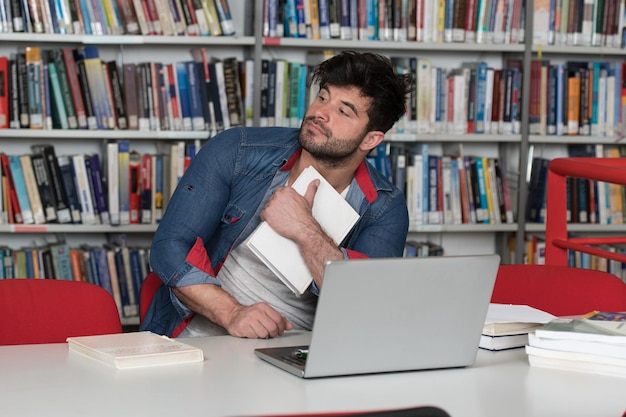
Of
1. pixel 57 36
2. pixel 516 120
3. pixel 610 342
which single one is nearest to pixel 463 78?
pixel 516 120

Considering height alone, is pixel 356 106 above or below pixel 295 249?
above

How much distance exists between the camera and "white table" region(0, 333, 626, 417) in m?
1.30

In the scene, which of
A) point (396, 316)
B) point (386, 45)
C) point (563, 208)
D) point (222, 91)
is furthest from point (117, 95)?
point (396, 316)

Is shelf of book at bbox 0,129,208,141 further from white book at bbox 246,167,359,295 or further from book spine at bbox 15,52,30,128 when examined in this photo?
white book at bbox 246,167,359,295

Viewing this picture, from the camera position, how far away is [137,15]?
350 centimetres

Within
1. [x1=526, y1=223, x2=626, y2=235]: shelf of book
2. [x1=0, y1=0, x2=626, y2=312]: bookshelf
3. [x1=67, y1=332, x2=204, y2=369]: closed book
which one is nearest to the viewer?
[x1=67, y1=332, x2=204, y2=369]: closed book

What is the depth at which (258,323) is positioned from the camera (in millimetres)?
1797

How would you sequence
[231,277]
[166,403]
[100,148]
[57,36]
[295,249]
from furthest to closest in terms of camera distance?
1. [100,148]
2. [57,36]
3. [231,277]
4. [295,249]
5. [166,403]

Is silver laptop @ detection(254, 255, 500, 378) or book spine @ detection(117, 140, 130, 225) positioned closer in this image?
silver laptop @ detection(254, 255, 500, 378)

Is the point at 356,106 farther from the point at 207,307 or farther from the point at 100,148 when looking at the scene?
the point at 100,148

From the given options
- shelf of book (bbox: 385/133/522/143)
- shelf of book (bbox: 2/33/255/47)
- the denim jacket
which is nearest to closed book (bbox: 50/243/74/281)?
shelf of book (bbox: 2/33/255/47)

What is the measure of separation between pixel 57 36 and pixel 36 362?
216 cm

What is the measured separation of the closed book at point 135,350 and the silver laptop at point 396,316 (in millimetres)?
A: 143

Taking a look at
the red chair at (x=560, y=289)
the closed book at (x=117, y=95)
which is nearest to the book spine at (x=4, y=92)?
the closed book at (x=117, y=95)
